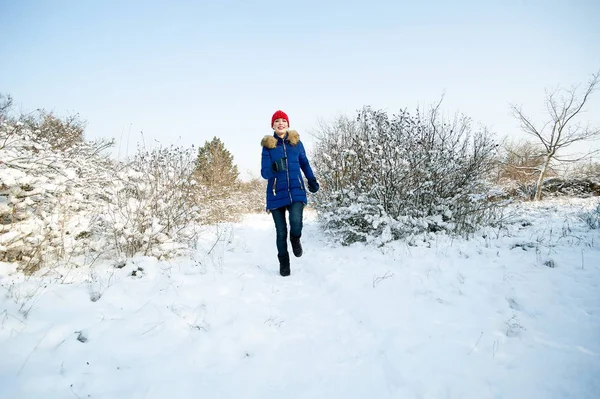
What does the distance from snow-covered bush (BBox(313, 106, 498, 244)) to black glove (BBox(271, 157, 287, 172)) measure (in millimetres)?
2032

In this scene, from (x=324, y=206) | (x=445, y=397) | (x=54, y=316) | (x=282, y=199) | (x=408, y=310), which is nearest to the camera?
(x=445, y=397)

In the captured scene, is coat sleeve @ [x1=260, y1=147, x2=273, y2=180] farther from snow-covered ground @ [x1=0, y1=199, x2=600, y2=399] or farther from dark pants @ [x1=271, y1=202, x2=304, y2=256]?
snow-covered ground @ [x1=0, y1=199, x2=600, y2=399]

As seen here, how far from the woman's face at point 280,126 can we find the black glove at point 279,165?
43cm

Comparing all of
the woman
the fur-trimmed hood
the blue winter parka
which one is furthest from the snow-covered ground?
the fur-trimmed hood

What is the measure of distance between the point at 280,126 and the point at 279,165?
615 millimetres

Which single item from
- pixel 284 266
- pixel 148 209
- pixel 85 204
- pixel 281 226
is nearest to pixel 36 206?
pixel 85 204

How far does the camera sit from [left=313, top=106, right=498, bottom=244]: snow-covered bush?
5211mm

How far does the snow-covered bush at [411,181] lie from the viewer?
17.1 feet

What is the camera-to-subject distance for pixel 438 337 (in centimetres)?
209

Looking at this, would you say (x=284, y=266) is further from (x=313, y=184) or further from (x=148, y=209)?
(x=148, y=209)

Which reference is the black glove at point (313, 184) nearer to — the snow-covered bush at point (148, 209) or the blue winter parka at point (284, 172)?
the blue winter parka at point (284, 172)

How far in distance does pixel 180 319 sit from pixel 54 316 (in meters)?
0.89

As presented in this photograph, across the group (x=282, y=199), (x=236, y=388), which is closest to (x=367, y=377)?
(x=236, y=388)

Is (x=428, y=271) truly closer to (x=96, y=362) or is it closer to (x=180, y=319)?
(x=180, y=319)
